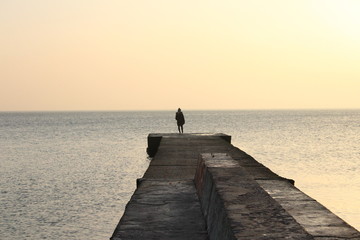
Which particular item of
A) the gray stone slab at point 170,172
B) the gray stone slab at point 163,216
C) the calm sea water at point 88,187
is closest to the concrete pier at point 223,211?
the gray stone slab at point 163,216

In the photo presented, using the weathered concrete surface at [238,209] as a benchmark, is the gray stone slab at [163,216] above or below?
below

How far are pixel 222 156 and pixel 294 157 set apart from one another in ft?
94.6

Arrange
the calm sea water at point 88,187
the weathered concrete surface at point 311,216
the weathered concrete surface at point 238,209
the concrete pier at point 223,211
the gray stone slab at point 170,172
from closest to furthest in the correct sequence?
the weathered concrete surface at point 238,209 < the concrete pier at point 223,211 < the weathered concrete surface at point 311,216 < the gray stone slab at point 170,172 < the calm sea water at point 88,187

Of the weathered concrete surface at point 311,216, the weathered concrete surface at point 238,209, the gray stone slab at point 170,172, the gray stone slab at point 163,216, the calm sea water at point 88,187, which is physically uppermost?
the weathered concrete surface at point 238,209

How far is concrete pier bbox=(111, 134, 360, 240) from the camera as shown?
458 centimetres

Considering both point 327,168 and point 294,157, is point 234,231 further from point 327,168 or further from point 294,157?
point 294,157

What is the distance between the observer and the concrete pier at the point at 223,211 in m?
4.58

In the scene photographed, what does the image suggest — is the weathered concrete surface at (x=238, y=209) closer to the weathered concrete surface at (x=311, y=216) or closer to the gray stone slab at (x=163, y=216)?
the gray stone slab at (x=163, y=216)

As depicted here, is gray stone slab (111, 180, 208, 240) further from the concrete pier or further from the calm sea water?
the calm sea water

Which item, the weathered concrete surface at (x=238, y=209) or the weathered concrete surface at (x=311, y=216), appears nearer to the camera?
the weathered concrete surface at (x=238, y=209)

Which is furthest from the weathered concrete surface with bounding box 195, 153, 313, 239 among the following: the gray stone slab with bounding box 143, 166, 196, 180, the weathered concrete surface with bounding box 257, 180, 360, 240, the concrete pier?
the gray stone slab with bounding box 143, 166, 196, 180

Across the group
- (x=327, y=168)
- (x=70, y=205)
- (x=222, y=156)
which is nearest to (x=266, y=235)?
(x=222, y=156)

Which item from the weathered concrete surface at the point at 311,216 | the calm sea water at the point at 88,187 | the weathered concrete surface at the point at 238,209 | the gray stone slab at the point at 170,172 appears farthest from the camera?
the calm sea water at the point at 88,187

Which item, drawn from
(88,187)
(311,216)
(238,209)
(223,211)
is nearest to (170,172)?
(311,216)
